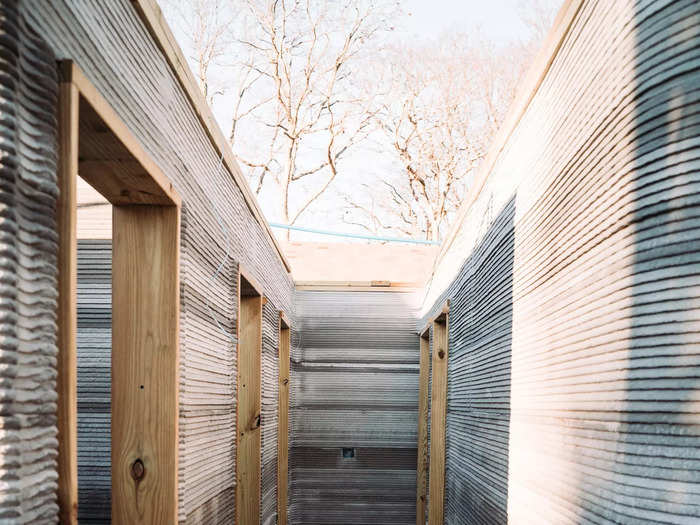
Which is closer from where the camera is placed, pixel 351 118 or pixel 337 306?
pixel 337 306

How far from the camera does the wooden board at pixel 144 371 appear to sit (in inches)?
80.9

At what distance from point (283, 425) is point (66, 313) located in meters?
5.26

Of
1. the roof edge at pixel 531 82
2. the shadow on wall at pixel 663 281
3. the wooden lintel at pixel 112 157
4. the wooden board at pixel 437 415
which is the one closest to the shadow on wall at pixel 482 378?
the roof edge at pixel 531 82

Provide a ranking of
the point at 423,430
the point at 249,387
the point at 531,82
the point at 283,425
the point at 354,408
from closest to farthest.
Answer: the point at 531,82, the point at 249,387, the point at 283,425, the point at 423,430, the point at 354,408

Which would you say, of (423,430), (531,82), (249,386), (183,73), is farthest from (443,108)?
(183,73)


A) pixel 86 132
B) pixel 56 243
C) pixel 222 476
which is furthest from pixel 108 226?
pixel 56 243

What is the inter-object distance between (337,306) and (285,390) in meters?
1.26

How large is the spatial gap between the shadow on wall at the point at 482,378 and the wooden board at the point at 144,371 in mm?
1387

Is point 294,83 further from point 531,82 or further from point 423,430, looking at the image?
point 531,82

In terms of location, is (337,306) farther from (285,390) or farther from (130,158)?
(130,158)

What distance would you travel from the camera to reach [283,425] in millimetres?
6352

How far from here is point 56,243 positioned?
1290mm

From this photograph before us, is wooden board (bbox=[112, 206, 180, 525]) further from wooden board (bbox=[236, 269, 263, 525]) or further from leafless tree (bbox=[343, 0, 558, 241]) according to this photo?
leafless tree (bbox=[343, 0, 558, 241])

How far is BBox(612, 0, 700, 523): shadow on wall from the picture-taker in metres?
1.40
